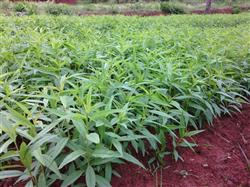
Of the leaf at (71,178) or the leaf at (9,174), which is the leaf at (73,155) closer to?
the leaf at (71,178)

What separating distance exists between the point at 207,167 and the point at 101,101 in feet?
2.47

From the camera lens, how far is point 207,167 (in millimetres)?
1800

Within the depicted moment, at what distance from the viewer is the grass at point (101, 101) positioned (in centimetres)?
141

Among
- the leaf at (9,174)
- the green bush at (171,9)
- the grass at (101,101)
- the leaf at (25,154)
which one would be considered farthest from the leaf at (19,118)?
the green bush at (171,9)

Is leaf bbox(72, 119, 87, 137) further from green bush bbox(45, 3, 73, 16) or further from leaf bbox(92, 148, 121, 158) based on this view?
green bush bbox(45, 3, 73, 16)

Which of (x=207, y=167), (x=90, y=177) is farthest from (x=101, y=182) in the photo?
(x=207, y=167)

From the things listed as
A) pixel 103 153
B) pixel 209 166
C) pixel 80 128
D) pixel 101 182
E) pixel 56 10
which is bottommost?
pixel 209 166

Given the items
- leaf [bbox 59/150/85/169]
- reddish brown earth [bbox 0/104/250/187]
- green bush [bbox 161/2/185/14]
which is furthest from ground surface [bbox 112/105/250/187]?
green bush [bbox 161/2/185/14]

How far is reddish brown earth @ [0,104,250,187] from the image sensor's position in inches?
63.8

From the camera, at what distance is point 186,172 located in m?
1.73

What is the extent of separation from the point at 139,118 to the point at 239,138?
0.90 meters

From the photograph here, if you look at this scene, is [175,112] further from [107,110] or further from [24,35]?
[24,35]

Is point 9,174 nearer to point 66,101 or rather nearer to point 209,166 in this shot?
point 66,101

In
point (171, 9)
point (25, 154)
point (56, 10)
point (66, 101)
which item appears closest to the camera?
point (25, 154)
